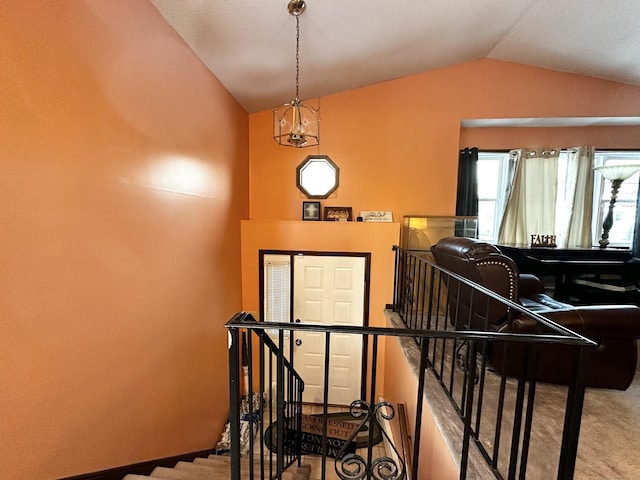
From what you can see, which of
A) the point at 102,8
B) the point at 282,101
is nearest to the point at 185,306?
the point at 102,8

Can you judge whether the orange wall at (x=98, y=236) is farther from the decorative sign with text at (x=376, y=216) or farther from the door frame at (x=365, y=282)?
the decorative sign with text at (x=376, y=216)

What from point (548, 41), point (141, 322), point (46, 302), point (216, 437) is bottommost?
point (216, 437)

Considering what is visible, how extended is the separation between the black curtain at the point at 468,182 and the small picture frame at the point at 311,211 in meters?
2.02

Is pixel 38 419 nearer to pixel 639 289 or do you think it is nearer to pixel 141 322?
pixel 141 322

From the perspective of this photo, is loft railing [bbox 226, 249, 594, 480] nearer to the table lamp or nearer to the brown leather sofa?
the brown leather sofa

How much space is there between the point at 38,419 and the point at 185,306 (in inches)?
46.5

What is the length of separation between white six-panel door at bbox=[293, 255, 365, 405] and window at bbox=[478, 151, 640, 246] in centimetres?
218

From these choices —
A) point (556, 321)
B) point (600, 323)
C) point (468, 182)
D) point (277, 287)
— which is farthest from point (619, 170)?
point (277, 287)

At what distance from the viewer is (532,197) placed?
12.7ft

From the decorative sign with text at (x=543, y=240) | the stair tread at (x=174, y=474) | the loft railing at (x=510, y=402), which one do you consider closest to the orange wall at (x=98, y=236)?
the stair tread at (x=174, y=474)

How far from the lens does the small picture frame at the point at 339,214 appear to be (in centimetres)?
382

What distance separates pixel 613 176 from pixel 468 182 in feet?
5.09

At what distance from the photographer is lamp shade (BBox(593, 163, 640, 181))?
3.19m

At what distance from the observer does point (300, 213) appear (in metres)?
3.95
